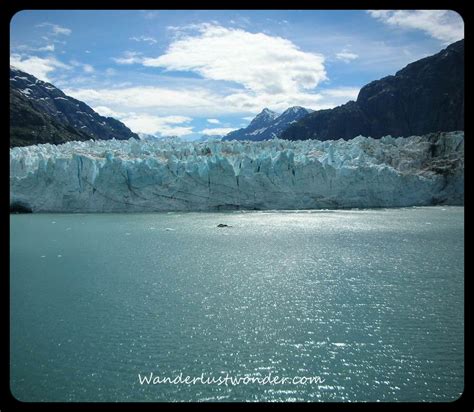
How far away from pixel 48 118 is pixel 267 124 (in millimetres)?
75713

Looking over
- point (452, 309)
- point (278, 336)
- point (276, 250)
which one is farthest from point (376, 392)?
point (276, 250)

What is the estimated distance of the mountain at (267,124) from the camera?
378ft

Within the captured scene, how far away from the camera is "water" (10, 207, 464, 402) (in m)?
4.77

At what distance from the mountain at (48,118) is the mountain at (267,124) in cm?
3728

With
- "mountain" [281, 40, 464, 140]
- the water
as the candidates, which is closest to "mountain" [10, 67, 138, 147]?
"mountain" [281, 40, 464, 140]

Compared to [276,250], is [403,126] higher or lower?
higher

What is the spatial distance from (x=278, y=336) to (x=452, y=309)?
3.19 meters

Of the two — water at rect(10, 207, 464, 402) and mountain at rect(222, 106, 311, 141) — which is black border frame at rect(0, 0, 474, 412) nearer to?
water at rect(10, 207, 464, 402)

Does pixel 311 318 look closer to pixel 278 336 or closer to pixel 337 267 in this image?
pixel 278 336

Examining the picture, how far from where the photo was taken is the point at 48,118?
5550cm

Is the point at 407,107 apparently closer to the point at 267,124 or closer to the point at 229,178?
the point at 229,178
